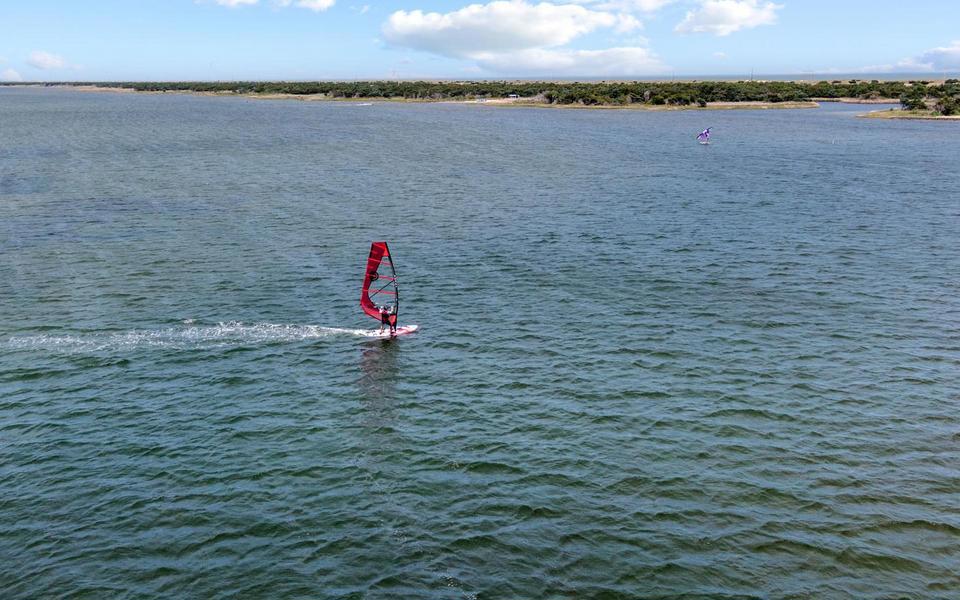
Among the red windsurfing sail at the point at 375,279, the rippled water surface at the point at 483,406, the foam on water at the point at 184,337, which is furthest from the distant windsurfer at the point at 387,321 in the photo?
the rippled water surface at the point at 483,406

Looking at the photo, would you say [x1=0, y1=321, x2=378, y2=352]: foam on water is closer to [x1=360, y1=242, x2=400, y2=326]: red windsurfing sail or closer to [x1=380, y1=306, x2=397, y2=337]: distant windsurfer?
[x1=380, y1=306, x2=397, y2=337]: distant windsurfer

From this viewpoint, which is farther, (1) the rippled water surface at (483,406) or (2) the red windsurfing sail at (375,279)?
(2) the red windsurfing sail at (375,279)

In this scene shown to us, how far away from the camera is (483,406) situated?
40344 millimetres

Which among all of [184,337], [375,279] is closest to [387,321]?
[375,279]

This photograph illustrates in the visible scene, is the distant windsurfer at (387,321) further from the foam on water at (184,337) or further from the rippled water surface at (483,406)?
the rippled water surface at (483,406)

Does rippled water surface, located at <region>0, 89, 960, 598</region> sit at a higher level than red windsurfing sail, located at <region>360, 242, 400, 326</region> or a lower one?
lower

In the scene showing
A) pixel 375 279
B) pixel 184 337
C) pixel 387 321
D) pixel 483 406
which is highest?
pixel 375 279

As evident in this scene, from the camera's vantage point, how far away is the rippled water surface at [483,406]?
1112 inches

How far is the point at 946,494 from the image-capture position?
106ft

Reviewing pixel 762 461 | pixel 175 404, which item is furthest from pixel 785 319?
pixel 175 404

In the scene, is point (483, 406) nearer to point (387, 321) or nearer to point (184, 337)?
point (387, 321)

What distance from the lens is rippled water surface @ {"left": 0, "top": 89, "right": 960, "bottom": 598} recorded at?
92.6 ft

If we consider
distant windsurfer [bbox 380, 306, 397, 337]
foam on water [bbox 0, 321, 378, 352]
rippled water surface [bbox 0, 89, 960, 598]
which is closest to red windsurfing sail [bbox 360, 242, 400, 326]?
distant windsurfer [bbox 380, 306, 397, 337]

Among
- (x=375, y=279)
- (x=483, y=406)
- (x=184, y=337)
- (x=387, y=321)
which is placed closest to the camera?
(x=483, y=406)
